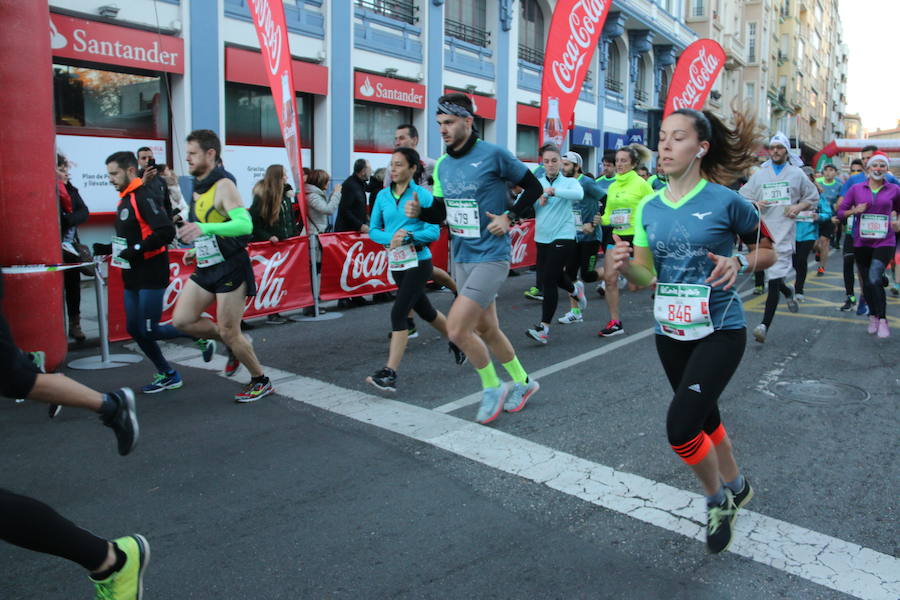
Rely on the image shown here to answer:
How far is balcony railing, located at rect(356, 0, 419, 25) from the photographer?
17188mm

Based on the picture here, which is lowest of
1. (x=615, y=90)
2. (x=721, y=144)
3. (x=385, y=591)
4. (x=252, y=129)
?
(x=385, y=591)

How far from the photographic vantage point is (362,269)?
10.2 metres

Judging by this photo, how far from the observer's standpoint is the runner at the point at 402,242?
5.87 m

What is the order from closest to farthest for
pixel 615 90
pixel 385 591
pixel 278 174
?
pixel 385 591
pixel 278 174
pixel 615 90

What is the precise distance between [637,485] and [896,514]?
1203 millimetres

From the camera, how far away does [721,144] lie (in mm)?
3473

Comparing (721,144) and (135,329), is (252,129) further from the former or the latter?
(721,144)

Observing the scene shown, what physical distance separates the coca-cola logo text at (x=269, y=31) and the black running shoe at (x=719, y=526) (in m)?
7.56

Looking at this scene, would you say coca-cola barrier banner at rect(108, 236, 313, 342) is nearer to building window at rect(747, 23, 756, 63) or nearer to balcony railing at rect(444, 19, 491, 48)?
balcony railing at rect(444, 19, 491, 48)

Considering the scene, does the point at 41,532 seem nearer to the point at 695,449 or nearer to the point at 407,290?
the point at 695,449

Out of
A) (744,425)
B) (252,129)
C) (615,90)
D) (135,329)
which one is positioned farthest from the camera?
(615,90)

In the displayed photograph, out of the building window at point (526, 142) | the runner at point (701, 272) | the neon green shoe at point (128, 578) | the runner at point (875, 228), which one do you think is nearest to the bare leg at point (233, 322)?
the neon green shoe at point (128, 578)

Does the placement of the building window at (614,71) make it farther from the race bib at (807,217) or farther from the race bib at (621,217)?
the race bib at (621,217)

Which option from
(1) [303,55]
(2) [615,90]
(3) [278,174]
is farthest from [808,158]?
(3) [278,174]
